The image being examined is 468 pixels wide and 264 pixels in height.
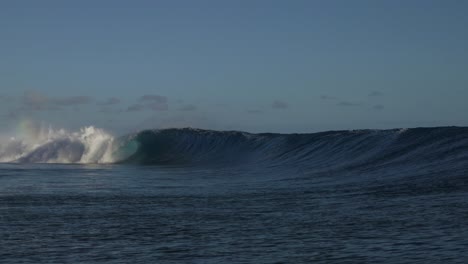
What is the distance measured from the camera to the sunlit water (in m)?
9.77

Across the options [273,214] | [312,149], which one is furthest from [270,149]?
[273,214]

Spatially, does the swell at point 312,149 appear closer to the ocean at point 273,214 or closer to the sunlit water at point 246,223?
the ocean at point 273,214

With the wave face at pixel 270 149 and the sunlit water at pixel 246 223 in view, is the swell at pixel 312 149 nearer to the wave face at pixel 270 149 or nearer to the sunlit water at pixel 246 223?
the wave face at pixel 270 149

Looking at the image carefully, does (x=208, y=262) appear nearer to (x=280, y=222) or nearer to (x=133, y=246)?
(x=133, y=246)

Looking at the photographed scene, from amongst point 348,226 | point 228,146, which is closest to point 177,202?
point 348,226

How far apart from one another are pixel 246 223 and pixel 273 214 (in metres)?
1.20

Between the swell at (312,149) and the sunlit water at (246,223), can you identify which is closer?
the sunlit water at (246,223)

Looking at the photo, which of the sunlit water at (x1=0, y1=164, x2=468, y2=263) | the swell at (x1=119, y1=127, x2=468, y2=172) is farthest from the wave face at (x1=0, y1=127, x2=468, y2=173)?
the sunlit water at (x1=0, y1=164, x2=468, y2=263)

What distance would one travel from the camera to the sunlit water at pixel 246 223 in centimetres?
977

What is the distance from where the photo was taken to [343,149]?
107ft

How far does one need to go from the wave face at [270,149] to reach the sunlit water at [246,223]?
499 cm

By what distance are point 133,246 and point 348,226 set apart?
3351mm

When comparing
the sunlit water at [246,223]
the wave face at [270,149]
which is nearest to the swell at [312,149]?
the wave face at [270,149]

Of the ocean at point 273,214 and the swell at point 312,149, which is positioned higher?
the swell at point 312,149
